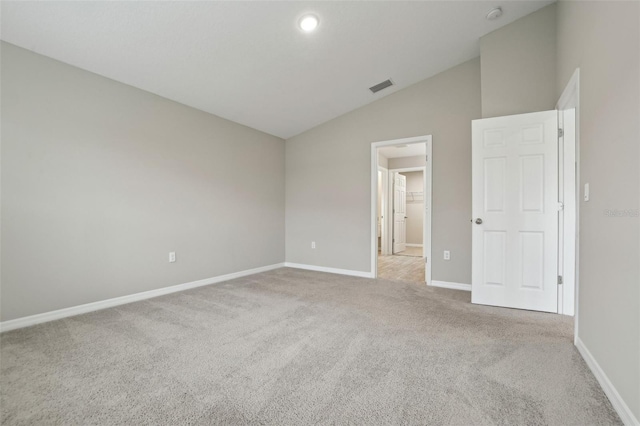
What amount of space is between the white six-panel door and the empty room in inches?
0.7

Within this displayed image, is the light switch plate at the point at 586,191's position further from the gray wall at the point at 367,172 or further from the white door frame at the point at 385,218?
A: the white door frame at the point at 385,218

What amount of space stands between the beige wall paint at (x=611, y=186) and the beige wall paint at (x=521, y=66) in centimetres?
83

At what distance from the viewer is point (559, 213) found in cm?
258

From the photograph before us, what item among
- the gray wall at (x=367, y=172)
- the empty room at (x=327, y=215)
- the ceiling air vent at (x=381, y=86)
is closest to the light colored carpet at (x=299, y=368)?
the empty room at (x=327, y=215)

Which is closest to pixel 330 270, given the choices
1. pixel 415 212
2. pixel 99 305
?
pixel 99 305

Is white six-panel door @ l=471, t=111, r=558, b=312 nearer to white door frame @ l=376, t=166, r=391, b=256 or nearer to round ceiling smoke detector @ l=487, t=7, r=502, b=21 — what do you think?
round ceiling smoke detector @ l=487, t=7, r=502, b=21

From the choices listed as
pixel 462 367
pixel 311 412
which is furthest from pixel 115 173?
pixel 462 367

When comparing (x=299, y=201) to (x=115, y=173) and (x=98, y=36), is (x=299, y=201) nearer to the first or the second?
(x=115, y=173)

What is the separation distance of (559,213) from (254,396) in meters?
2.97

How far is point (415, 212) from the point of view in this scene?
8172 mm

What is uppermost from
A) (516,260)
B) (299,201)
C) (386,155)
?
(386,155)

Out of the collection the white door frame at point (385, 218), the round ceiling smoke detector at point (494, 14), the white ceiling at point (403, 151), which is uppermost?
the round ceiling smoke detector at point (494, 14)

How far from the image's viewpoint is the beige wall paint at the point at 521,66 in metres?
2.74

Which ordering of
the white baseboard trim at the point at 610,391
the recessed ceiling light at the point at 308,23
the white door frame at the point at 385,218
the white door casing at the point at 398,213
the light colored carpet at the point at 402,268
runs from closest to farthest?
1. the white baseboard trim at the point at 610,391
2. the recessed ceiling light at the point at 308,23
3. the light colored carpet at the point at 402,268
4. the white door frame at the point at 385,218
5. the white door casing at the point at 398,213
